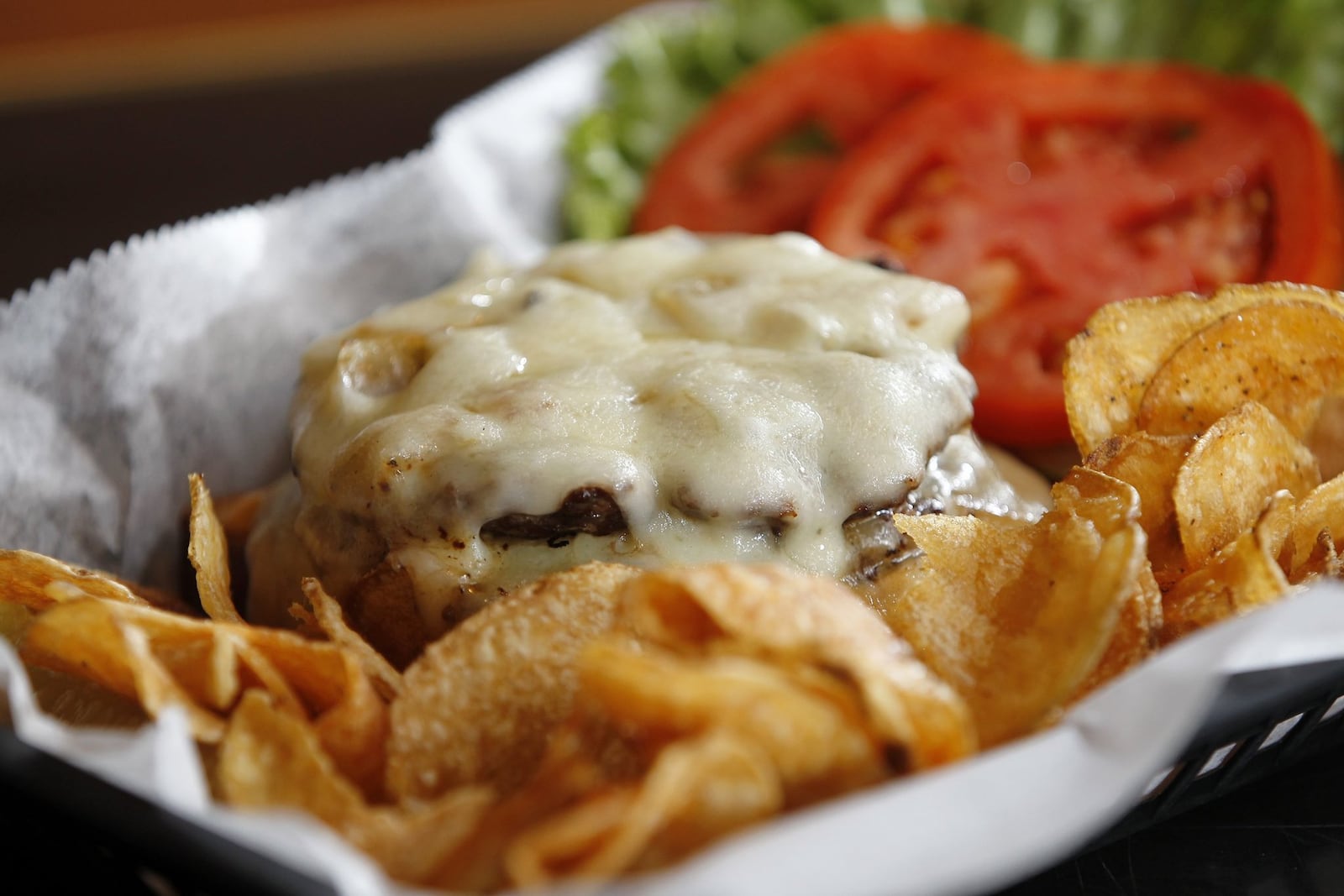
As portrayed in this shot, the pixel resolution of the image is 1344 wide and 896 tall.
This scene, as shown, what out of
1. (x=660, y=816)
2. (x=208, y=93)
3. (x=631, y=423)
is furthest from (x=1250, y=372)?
(x=208, y=93)

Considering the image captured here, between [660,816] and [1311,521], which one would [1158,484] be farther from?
[660,816]

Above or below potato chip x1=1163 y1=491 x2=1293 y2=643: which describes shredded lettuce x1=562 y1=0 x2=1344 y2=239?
above

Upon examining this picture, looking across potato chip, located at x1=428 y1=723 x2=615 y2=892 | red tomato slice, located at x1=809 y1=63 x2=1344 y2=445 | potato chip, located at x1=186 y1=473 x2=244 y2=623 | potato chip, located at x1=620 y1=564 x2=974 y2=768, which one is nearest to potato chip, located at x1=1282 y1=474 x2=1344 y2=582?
potato chip, located at x1=620 y1=564 x2=974 y2=768

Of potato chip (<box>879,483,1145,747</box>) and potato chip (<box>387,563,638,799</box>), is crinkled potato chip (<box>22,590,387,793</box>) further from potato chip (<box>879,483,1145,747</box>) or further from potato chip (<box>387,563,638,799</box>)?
potato chip (<box>879,483,1145,747</box>)

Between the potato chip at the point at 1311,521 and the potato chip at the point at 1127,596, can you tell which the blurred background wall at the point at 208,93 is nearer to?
the potato chip at the point at 1127,596

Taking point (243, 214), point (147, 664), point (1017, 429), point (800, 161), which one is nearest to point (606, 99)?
point (800, 161)
